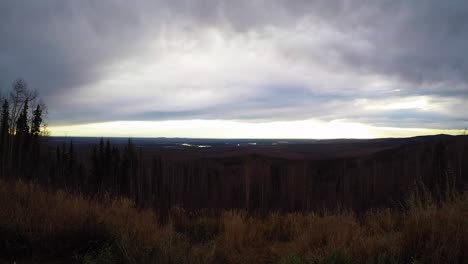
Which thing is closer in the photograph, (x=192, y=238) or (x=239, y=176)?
(x=192, y=238)

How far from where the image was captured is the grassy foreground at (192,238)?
3475 mm

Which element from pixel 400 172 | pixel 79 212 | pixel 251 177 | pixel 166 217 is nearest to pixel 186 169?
pixel 251 177

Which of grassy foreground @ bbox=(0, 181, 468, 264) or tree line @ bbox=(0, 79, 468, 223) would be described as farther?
tree line @ bbox=(0, 79, 468, 223)

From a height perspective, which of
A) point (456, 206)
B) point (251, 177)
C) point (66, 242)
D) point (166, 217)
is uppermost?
point (456, 206)

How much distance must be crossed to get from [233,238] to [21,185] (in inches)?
215

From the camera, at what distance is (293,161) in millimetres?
67688

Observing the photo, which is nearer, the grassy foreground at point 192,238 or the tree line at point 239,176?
the grassy foreground at point 192,238

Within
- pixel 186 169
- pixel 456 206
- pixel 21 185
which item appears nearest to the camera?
pixel 456 206

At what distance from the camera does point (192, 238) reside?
581 cm

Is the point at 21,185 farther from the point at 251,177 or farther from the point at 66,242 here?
the point at 251,177

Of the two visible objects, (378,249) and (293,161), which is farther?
(293,161)

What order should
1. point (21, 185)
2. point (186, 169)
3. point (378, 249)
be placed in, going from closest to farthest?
point (378, 249) < point (21, 185) < point (186, 169)

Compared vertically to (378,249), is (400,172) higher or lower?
lower

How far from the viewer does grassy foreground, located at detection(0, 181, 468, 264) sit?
3475 mm
